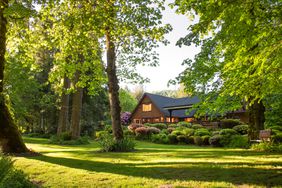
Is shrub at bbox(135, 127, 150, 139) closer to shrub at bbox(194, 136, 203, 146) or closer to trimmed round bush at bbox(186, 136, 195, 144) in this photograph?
trimmed round bush at bbox(186, 136, 195, 144)

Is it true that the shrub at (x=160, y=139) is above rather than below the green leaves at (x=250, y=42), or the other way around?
below

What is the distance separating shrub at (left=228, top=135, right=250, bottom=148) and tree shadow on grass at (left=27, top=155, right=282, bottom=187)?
29.3 ft

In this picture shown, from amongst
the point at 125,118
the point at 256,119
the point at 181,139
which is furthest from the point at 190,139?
the point at 125,118

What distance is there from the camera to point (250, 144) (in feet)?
57.2

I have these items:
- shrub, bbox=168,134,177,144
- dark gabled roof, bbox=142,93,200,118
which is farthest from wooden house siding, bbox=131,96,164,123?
shrub, bbox=168,134,177,144

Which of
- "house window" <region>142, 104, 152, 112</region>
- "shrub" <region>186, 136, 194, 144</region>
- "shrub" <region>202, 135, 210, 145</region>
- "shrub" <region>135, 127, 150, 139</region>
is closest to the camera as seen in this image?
"shrub" <region>202, 135, 210, 145</region>

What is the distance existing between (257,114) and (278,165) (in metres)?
7.98

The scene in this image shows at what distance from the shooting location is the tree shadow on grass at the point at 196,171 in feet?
25.2

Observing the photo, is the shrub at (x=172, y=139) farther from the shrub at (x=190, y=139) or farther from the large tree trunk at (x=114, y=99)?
the large tree trunk at (x=114, y=99)

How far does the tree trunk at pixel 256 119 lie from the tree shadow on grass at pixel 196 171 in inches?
311

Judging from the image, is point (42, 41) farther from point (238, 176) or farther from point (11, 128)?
point (238, 176)

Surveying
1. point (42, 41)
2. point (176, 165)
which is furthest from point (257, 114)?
point (42, 41)

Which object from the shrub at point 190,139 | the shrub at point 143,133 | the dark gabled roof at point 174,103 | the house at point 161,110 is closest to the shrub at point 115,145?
the shrub at point 190,139

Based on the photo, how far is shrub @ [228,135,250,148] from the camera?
60.2 ft
